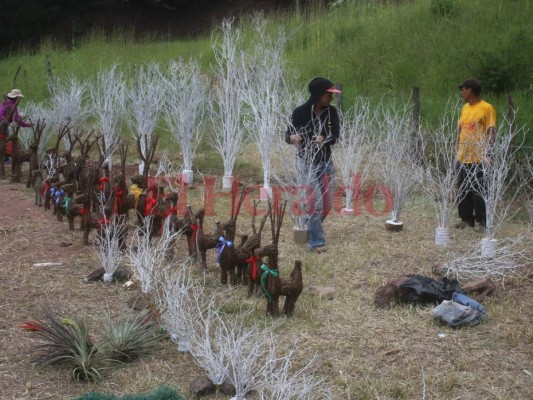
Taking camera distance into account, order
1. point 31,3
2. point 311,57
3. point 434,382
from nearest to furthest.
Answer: point 434,382, point 311,57, point 31,3

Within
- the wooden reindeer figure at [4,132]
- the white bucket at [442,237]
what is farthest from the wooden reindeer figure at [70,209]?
the white bucket at [442,237]

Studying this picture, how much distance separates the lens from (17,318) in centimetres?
466

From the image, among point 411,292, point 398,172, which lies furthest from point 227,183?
point 411,292

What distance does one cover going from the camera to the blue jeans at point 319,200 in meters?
6.12

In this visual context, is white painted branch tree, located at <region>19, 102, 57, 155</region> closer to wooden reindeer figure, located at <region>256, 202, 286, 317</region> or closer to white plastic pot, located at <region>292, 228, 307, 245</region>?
white plastic pot, located at <region>292, 228, 307, 245</region>

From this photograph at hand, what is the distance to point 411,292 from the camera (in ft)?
16.2

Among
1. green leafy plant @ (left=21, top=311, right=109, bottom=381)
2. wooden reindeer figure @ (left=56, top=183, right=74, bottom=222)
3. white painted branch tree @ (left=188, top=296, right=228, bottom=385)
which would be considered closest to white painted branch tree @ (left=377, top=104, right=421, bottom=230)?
wooden reindeer figure @ (left=56, top=183, right=74, bottom=222)

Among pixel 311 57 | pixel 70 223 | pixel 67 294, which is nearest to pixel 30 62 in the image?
pixel 311 57

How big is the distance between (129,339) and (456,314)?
→ 195cm

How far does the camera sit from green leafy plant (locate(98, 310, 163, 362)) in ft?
13.5

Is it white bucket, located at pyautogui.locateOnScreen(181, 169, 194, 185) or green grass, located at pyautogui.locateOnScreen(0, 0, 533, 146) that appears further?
green grass, located at pyautogui.locateOnScreen(0, 0, 533, 146)

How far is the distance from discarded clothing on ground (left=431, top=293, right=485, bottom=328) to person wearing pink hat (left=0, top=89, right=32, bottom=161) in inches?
247

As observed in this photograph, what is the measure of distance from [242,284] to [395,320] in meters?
1.18

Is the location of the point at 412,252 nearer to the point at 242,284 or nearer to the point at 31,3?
the point at 242,284
